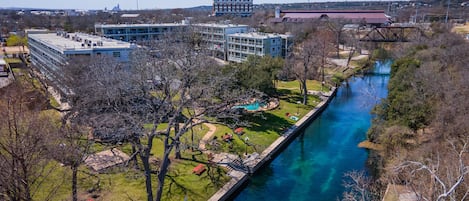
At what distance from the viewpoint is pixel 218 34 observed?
203 ft

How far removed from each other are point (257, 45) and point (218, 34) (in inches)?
463

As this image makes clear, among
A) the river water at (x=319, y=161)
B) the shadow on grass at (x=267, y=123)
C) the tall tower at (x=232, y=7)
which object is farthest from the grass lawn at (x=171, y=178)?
the tall tower at (x=232, y=7)

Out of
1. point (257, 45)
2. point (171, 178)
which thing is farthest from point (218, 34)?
point (171, 178)

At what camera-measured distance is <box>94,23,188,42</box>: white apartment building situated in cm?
6028

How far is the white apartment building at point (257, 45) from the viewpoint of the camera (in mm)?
52062

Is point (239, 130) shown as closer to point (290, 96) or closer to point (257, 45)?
point (290, 96)

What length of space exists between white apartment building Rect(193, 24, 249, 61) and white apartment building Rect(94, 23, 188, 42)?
471cm

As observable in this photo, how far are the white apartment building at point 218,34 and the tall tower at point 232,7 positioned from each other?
63.0 metres

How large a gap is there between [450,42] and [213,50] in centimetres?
3619

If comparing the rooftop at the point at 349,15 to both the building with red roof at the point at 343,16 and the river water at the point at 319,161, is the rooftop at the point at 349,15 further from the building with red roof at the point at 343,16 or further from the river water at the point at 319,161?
the river water at the point at 319,161

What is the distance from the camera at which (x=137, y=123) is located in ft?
47.9

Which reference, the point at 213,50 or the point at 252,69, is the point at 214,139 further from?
the point at 213,50

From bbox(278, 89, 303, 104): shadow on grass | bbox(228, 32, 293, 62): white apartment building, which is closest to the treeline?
bbox(278, 89, 303, 104): shadow on grass

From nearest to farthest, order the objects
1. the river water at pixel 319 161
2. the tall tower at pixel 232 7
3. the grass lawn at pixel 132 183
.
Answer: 1. the grass lawn at pixel 132 183
2. the river water at pixel 319 161
3. the tall tower at pixel 232 7
